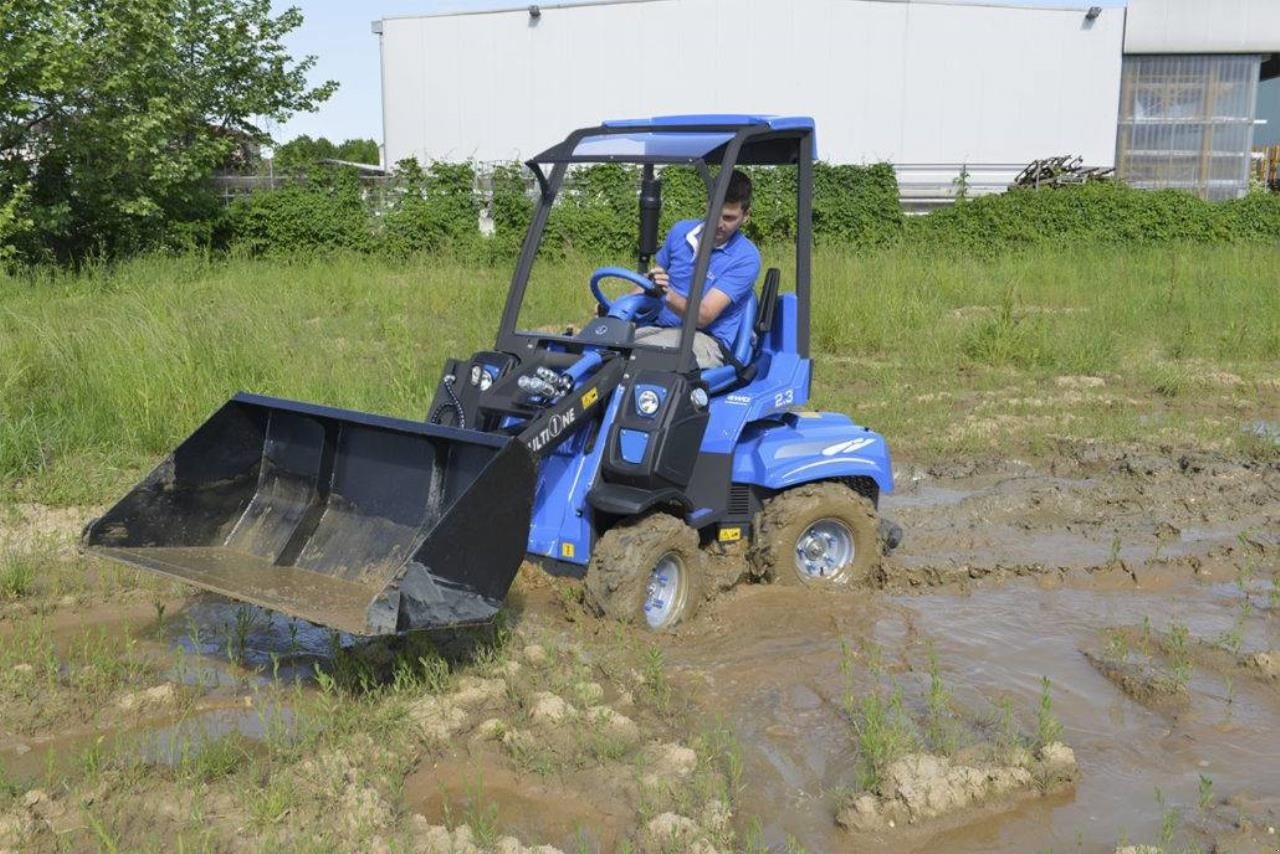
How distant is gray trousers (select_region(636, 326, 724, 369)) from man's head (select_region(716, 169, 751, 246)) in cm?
45

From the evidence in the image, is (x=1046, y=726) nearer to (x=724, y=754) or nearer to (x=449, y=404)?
(x=724, y=754)

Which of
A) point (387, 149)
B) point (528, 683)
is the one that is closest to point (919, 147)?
point (387, 149)

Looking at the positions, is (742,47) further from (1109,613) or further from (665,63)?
(1109,613)

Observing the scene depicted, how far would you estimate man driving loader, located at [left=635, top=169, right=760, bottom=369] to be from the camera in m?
5.98

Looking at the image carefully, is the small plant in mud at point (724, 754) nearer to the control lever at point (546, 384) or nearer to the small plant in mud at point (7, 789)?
the control lever at point (546, 384)

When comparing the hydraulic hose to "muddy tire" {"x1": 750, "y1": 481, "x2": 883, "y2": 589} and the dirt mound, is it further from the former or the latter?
the dirt mound

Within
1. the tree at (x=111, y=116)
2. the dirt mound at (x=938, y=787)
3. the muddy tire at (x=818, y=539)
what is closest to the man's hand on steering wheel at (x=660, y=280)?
the muddy tire at (x=818, y=539)

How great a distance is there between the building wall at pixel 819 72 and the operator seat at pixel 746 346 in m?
23.7

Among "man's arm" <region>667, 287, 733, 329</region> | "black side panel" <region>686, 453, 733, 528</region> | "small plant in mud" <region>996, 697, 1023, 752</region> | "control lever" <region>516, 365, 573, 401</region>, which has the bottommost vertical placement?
"small plant in mud" <region>996, 697, 1023, 752</region>

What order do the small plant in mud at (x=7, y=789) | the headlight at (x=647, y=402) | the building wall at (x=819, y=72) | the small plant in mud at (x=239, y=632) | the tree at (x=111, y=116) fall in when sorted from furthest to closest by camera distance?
the building wall at (x=819, y=72) → the tree at (x=111, y=116) → the headlight at (x=647, y=402) → the small plant in mud at (x=239, y=632) → the small plant in mud at (x=7, y=789)

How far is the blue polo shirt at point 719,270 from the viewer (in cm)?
612

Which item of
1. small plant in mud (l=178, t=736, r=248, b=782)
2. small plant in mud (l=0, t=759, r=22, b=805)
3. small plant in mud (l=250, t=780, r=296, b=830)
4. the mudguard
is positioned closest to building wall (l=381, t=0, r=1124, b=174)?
the mudguard

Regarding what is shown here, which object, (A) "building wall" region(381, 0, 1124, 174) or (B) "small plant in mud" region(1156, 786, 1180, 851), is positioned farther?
(A) "building wall" region(381, 0, 1124, 174)

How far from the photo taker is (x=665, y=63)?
29688mm
